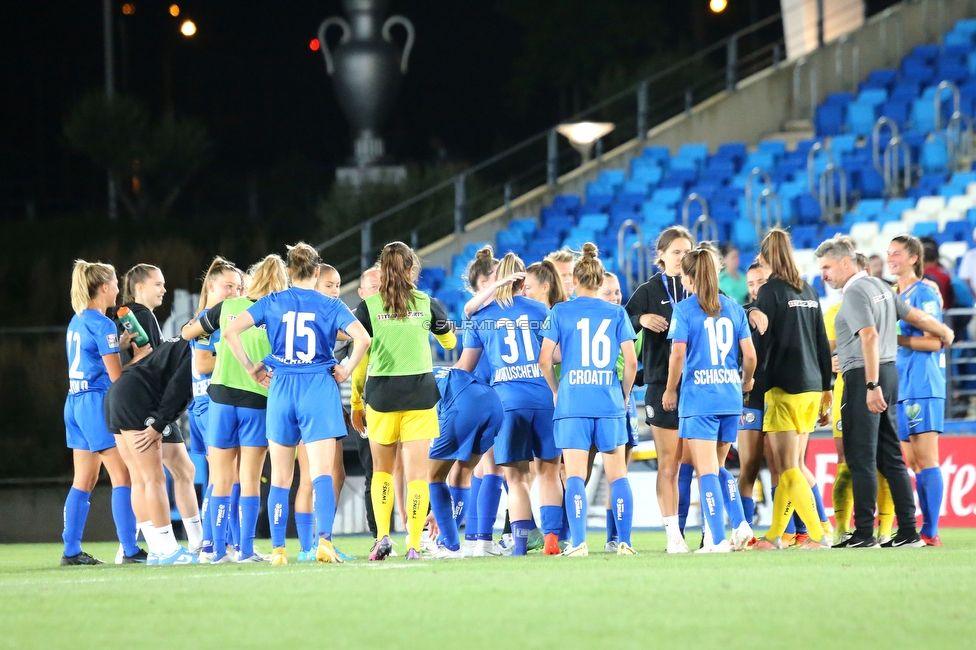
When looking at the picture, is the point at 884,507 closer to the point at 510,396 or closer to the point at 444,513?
the point at 510,396

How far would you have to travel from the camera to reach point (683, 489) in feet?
32.7

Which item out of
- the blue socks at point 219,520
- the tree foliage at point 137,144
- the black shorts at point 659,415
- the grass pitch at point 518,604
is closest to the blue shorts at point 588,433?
the black shorts at point 659,415

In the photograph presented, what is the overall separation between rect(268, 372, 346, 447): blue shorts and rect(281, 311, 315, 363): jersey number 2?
13 cm

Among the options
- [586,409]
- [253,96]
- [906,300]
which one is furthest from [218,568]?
[253,96]

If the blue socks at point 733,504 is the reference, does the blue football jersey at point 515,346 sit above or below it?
above

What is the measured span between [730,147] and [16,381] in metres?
11.8

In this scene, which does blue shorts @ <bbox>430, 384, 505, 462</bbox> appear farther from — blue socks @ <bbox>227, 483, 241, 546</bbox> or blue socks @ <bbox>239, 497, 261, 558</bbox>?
blue socks @ <bbox>227, 483, 241, 546</bbox>

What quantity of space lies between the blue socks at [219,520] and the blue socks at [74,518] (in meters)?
1.16

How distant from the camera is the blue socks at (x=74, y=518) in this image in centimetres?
1012

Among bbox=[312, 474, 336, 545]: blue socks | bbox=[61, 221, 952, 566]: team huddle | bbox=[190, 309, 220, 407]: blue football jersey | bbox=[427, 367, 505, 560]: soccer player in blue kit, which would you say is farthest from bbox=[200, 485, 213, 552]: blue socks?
bbox=[427, 367, 505, 560]: soccer player in blue kit

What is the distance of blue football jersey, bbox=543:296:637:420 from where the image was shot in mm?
9102

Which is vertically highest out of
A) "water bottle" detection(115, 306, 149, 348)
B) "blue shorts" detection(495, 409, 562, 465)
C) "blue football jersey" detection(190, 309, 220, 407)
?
"water bottle" detection(115, 306, 149, 348)

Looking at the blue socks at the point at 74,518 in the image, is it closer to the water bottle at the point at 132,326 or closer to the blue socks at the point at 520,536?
the water bottle at the point at 132,326

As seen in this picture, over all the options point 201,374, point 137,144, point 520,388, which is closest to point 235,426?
point 201,374
